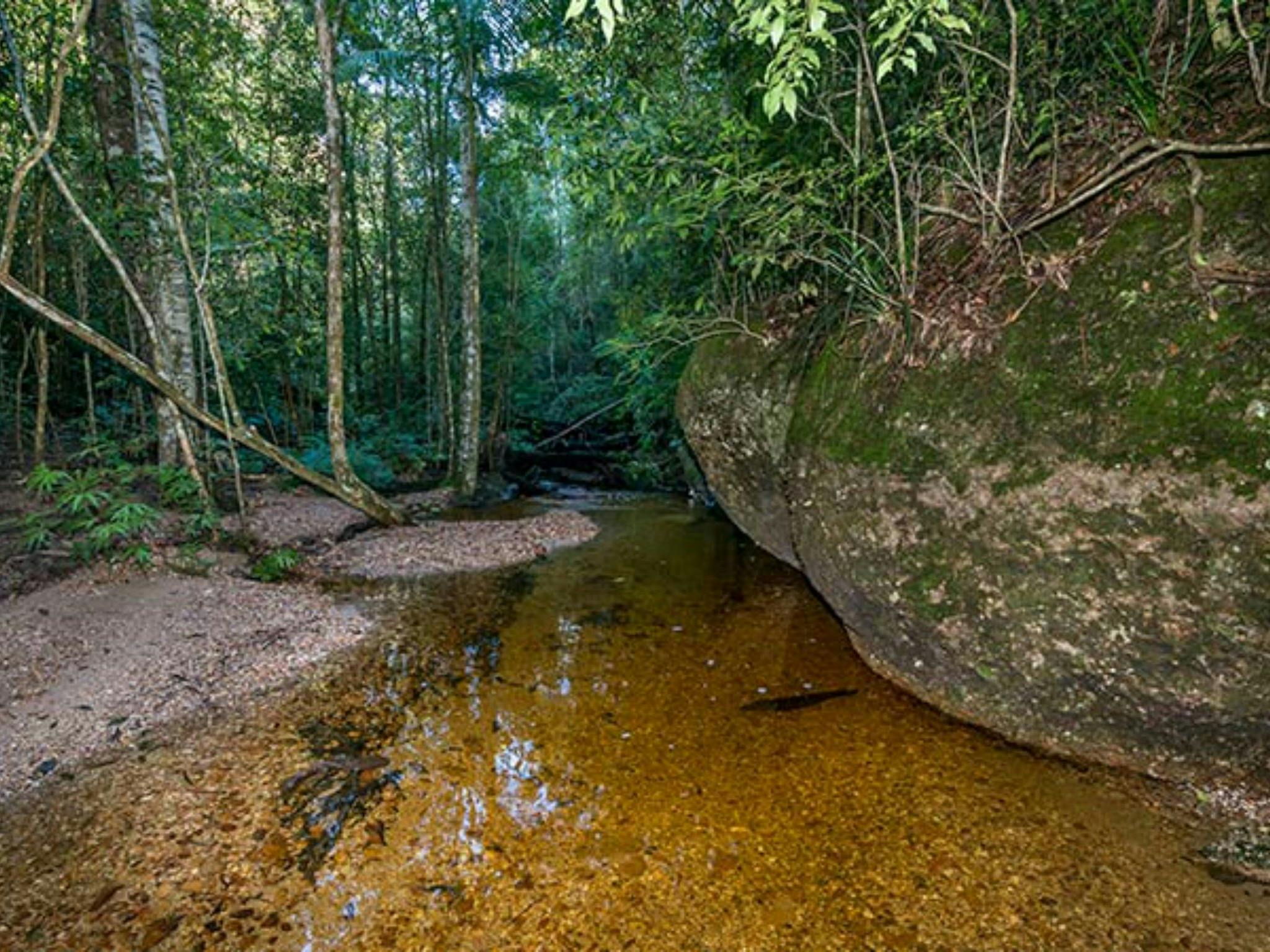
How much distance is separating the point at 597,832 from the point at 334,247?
8908mm

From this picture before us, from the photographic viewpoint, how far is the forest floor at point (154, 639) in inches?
156

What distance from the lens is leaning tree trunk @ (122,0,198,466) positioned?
7203 millimetres

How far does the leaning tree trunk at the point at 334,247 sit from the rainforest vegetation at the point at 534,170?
5cm

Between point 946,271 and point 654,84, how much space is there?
12.6ft

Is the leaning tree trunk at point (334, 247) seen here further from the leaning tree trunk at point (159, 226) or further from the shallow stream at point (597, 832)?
the shallow stream at point (597, 832)

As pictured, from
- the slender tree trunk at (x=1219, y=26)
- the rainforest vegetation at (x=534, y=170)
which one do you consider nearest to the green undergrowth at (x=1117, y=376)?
the rainforest vegetation at (x=534, y=170)

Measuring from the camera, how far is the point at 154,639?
5.16 m

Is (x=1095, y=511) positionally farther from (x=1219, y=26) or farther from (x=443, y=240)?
(x=443, y=240)

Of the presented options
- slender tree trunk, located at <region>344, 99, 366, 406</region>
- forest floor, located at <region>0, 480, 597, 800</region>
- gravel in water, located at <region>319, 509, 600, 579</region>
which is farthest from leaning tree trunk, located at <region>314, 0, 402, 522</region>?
slender tree trunk, located at <region>344, 99, 366, 406</region>

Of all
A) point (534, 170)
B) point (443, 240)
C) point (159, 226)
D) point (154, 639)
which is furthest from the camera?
point (443, 240)

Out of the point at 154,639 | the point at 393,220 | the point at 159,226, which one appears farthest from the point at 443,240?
the point at 154,639

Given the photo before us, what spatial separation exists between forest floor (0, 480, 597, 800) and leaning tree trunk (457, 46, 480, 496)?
4.85m

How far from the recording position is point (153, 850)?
2969 mm

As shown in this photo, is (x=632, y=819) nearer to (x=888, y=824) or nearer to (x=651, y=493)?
(x=888, y=824)
